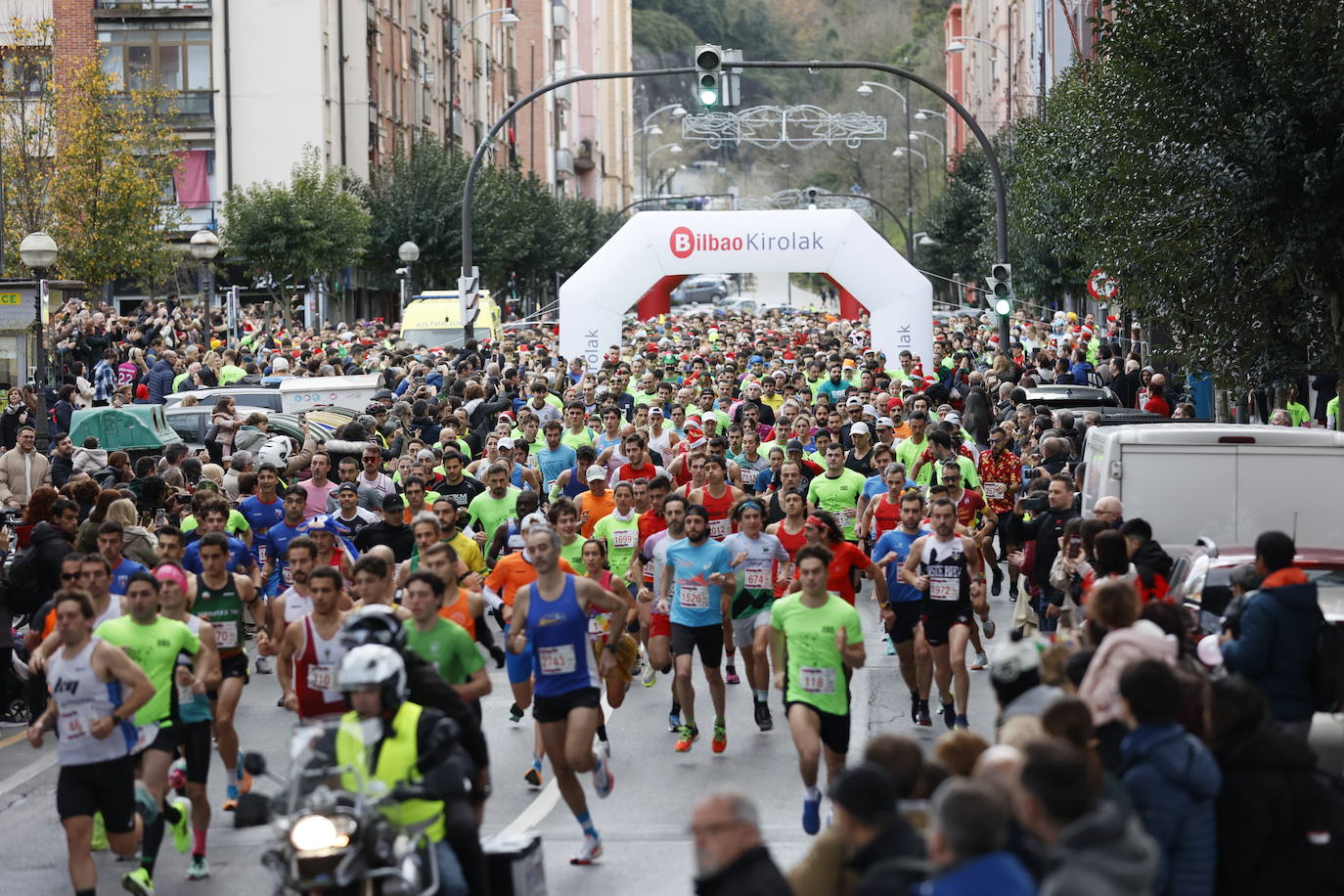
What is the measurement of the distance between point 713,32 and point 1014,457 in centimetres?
15599

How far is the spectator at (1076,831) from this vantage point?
4.84 metres

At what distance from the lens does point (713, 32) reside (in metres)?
170

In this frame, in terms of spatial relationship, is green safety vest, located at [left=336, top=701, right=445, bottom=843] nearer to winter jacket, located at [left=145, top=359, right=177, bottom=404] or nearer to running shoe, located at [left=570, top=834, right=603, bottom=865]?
running shoe, located at [left=570, top=834, right=603, bottom=865]

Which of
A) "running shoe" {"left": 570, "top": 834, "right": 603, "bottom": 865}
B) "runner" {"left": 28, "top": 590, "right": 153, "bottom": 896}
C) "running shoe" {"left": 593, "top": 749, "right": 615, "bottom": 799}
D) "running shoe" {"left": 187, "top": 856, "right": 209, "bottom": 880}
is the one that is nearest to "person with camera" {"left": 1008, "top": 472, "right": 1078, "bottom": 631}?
"running shoe" {"left": 593, "top": 749, "right": 615, "bottom": 799}

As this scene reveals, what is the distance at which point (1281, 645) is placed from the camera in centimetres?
909

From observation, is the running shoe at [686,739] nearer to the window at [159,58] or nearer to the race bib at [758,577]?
the race bib at [758,577]

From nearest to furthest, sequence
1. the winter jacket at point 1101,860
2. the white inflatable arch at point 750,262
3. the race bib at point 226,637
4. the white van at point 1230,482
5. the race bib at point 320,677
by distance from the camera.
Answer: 1. the winter jacket at point 1101,860
2. the race bib at point 320,677
3. the race bib at point 226,637
4. the white van at point 1230,482
5. the white inflatable arch at point 750,262

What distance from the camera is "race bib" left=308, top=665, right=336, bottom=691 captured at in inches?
376

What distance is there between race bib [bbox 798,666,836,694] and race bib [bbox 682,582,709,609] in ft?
7.92

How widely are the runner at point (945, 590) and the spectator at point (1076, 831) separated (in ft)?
23.0

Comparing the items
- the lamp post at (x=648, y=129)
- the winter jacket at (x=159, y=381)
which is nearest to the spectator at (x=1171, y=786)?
the winter jacket at (x=159, y=381)

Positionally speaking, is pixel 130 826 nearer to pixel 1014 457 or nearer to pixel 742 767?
pixel 742 767

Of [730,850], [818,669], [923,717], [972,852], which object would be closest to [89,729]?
[818,669]

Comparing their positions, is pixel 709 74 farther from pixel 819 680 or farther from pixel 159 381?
pixel 819 680
